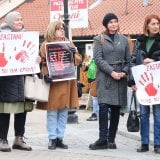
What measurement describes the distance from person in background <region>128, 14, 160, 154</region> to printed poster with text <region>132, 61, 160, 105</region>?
0.07 metres

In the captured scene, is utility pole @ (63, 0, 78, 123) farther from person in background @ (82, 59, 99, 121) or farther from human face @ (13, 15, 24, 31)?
human face @ (13, 15, 24, 31)

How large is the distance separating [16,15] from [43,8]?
25856 mm

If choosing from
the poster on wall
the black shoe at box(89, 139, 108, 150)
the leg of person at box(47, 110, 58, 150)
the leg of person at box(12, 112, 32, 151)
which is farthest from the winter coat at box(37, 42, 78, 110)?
the poster on wall

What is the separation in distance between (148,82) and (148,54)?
0.40 meters

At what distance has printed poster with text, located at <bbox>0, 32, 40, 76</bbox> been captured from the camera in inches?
307

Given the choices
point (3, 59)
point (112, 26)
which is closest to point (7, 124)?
point (3, 59)

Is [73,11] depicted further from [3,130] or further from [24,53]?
[3,130]

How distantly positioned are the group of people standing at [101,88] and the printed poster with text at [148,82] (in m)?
0.09

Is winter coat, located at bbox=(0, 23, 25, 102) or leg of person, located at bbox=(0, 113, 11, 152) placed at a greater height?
winter coat, located at bbox=(0, 23, 25, 102)

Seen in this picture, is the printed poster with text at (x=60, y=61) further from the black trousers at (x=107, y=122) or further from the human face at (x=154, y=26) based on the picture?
the human face at (x=154, y=26)

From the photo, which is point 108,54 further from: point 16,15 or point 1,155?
point 1,155

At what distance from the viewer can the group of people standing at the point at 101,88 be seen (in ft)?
25.6

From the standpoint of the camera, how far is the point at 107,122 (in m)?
8.20

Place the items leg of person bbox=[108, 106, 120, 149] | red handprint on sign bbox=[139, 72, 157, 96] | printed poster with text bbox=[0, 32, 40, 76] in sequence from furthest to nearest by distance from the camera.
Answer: leg of person bbox=[108, 106, 120, 149], red handprint on sign bbox=[139, 72, 157, 96], printed poster with text bbox=[0, 32, 40, 76]
